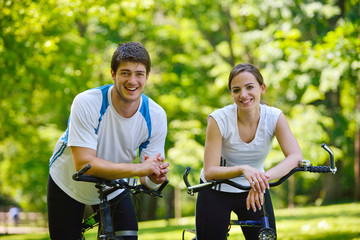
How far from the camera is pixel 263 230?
119 inches

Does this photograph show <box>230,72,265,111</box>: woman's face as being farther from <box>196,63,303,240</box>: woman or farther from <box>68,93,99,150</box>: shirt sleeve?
<box>68,93,99,150</box>: shirt sleeve

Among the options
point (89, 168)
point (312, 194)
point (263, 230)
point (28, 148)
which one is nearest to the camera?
point (89, 168)

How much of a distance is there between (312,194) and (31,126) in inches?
890

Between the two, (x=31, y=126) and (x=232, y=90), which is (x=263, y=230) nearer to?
(x=232, y=90)

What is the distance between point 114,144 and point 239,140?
931mm

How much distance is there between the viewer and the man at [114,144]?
10.1ft

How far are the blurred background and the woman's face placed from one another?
112 cm

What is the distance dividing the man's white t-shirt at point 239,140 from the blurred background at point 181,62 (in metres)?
0.79

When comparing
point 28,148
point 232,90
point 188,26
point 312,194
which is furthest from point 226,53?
point 312,194

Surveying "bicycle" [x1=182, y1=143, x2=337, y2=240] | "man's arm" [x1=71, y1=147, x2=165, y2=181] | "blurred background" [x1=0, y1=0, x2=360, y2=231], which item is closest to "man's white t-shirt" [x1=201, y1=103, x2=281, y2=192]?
"bicycle" [x1=182, y1=143, x2=337, y2=240]

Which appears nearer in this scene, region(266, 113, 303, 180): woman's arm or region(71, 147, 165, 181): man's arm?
region(71, 147, 165, 181): man's arm

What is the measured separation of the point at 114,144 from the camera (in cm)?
329

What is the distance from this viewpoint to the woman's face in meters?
3.43

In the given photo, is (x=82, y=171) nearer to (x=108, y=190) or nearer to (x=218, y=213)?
(x=108, y=190)
